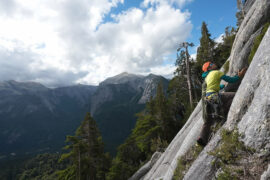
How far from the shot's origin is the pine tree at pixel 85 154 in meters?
19.9

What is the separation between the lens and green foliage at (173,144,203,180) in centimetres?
633

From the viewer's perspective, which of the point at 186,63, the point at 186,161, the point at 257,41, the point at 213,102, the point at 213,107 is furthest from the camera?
the point at 186,63

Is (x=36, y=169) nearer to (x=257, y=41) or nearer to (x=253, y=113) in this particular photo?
(x=253, y=113)

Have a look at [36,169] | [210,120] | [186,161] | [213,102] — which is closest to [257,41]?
[213,102]

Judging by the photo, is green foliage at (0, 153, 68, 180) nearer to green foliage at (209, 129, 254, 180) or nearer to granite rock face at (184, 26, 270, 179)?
granite rock face at (184, 26, 270, 179)

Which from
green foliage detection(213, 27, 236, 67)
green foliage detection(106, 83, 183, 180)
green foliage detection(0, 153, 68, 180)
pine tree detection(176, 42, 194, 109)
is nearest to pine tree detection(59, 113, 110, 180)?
green foliage detection(106, 83, 183, 180)

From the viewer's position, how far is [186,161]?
675 cm

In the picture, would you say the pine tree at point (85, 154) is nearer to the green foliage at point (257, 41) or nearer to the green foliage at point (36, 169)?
the green foliage at point (257, 41)

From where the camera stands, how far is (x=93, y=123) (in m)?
24.7

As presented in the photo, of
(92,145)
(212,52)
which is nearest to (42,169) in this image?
(92,145)

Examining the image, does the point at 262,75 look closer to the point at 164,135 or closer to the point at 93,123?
the point at 93,123

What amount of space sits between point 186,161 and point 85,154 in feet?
64.9

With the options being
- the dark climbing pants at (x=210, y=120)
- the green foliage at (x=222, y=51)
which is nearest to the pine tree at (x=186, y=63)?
the green foliage at (x=222, y=51)

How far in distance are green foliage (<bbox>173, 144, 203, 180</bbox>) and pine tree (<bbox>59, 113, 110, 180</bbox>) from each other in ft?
56.8
